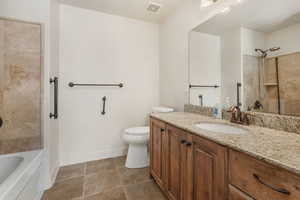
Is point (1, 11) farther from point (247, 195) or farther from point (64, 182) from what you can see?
point (247, 195)

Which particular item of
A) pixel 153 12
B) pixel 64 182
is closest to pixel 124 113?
pixel 64 182

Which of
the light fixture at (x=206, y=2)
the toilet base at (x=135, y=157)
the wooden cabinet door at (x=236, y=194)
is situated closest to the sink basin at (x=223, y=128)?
the wooden cabinet door at (x=236, y=194)

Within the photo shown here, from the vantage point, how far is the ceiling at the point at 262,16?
0.97m

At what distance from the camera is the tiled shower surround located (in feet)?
4.99

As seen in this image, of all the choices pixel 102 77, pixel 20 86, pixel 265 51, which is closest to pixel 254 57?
pixel 265 51

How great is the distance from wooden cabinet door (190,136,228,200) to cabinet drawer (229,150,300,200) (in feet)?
0.19

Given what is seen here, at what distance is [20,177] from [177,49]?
218 cm

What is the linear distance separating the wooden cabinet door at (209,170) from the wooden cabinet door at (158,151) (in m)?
0.43

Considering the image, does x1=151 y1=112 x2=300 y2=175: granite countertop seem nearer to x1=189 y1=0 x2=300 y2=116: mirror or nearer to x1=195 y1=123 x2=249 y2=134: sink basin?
x1=195 y1=123 x2=249 y2=134: sink basin

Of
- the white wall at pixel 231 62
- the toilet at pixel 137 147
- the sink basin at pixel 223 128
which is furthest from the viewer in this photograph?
the toilet at pixel 137 147

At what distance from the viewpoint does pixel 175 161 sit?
3.92 feet

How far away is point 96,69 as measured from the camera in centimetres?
224

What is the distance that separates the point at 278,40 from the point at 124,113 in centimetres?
210

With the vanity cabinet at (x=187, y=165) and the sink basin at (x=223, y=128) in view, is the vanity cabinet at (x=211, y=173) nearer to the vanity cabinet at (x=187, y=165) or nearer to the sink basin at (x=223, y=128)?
the vanity cabinet at (x=187, y=165)
